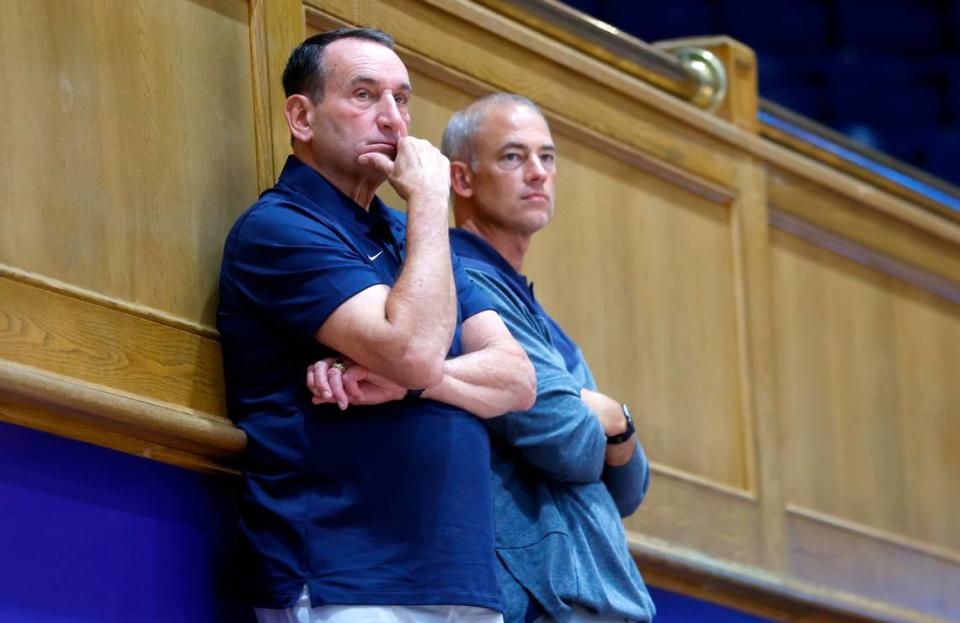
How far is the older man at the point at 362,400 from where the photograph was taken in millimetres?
1483

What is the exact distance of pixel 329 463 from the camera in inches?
59.6

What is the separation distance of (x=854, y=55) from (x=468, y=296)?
2.89 m

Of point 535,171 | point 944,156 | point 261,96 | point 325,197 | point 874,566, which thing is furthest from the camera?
point 944,156

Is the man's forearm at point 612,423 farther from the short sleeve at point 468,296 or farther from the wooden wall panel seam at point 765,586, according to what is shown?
the wooden wall panel seam at point 765,586

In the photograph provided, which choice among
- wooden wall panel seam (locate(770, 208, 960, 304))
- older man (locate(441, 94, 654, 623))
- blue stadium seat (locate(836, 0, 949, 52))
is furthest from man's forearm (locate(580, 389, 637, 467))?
blue stadium seat (locate(836, 0, 949, 52))

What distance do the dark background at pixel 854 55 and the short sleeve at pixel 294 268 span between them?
2704 millimetres

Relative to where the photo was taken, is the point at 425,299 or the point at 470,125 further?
the point at 470,125

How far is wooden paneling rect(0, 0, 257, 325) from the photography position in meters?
1.55

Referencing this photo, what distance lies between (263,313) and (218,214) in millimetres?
179

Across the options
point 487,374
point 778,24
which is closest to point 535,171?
point 487,374

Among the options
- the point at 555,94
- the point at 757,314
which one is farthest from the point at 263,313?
the point at 757,314

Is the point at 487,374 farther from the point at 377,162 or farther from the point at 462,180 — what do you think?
the point at 462,180

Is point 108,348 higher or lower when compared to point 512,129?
lower

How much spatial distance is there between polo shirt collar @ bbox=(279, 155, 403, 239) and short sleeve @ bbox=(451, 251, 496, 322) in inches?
3.1
